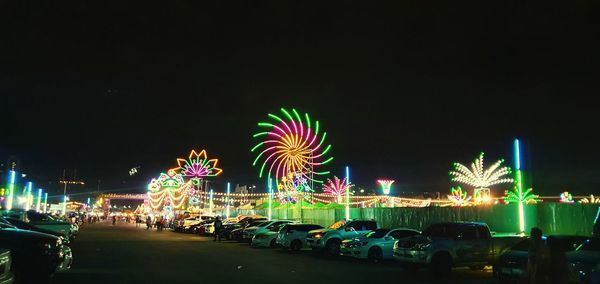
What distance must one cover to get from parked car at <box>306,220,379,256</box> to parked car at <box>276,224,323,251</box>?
1.38 metres

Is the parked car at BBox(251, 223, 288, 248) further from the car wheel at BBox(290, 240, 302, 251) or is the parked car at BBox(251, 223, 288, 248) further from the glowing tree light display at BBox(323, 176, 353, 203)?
the glowing tree light display at BBox(323, 176, 353, 203)

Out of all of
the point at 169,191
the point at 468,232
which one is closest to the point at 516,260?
the point at 468,232

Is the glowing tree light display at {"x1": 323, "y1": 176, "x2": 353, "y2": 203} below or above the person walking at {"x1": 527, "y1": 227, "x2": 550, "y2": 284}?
above

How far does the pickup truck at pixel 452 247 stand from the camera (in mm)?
16906

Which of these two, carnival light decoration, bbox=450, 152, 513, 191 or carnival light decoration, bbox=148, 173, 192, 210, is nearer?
carnival light decoration, bbox=450, 152, 513, 191

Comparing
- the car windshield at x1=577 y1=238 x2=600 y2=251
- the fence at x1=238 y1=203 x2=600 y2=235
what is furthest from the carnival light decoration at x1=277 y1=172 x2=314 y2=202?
→ the car windshield at x1=577 y1=238 x2=600 y2=251

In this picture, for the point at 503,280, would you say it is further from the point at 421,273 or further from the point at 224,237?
the point at 224,237

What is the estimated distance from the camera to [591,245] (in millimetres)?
12906

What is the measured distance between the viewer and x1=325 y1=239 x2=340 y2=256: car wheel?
24.5 meters

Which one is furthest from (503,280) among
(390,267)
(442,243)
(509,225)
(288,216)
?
(288,216)

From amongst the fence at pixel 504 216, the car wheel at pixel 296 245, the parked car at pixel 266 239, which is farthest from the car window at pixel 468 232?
the parked car at pixel 266 239

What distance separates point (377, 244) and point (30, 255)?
40.5 feet

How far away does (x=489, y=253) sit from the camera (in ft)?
57.1

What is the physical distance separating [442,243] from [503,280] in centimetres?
303
